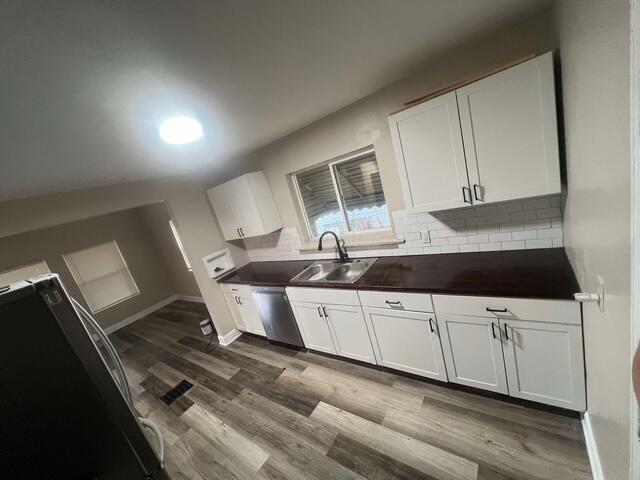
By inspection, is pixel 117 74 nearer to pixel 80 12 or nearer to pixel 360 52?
pixel 80 12

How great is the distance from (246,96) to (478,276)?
1.88 metres

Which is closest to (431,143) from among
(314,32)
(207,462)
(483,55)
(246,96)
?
(483,55)

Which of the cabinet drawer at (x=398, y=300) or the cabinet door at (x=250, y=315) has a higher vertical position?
the cabinet drawer at (x=398, y=300)

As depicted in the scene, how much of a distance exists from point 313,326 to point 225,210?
5.99ft

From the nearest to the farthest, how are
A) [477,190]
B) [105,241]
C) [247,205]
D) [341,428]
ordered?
[477,190] → [341,428] → [247,205] → [105,241]

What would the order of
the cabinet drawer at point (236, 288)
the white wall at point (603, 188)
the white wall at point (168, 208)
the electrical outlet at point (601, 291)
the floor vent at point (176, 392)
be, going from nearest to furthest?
the white wall at point (603, 188)
the electrical outlet at point (601, 291)
the white wall at point (168, 208)
the floor vent at point (176, 392)
the cabinet drawer at point (236, 288)

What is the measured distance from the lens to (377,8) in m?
0.98

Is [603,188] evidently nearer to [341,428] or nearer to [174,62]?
[174,62]

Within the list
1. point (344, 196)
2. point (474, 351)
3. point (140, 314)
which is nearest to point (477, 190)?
point (474, 351)

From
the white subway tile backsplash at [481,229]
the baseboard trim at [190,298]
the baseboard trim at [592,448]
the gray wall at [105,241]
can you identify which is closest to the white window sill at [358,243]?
the white subway tile backsplash at [481,229]

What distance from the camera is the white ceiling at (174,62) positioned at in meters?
0.73

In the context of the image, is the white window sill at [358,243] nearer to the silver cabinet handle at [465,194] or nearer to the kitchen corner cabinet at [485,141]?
the kitchen corner cabinet at [485,141]

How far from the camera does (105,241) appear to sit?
473cm

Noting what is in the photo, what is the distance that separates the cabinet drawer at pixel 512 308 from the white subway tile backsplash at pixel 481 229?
597 mm
